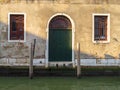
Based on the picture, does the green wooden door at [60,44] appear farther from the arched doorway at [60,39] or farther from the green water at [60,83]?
the green water at [60,83]

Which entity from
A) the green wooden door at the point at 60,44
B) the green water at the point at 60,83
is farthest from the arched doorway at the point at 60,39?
the green water at the point at 60,83

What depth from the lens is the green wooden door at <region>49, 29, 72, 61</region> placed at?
20609mm

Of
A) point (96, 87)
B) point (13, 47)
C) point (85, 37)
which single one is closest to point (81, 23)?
point (85, 37)

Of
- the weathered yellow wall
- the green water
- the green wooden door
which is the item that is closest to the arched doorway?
the green wooden door

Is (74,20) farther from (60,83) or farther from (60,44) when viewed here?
(60,83)

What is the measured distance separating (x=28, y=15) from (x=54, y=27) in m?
1.34

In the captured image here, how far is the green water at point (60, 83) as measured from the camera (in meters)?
15.4

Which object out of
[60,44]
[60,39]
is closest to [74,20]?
[60,39]

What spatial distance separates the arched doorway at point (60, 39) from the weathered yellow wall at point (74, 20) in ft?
1.02

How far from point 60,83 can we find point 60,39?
15.3 ft

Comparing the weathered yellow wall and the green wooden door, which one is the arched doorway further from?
the weathered yellow wall

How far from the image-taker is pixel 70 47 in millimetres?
20688

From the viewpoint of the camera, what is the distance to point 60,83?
16.4 meters

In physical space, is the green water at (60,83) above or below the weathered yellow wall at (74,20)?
below
